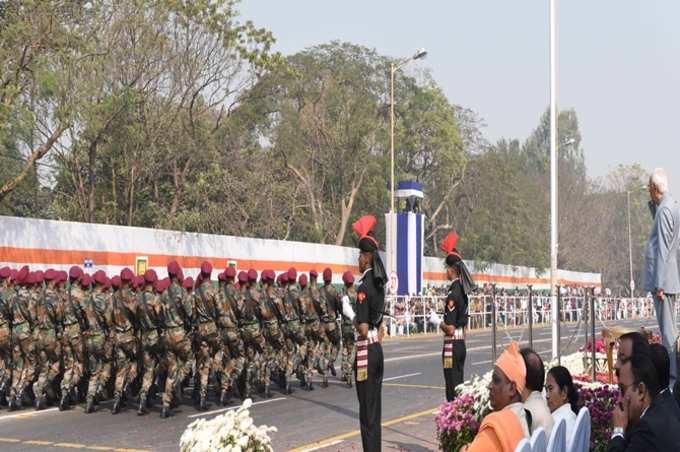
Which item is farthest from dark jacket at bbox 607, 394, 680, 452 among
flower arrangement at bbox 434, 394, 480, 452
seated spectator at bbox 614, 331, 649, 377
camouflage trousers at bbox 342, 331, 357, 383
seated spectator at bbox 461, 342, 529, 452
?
camouflage trousers at bbox 342, 331, 357, 383

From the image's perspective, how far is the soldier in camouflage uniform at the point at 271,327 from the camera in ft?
54.2

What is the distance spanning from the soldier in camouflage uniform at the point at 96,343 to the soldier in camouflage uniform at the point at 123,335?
19 cm

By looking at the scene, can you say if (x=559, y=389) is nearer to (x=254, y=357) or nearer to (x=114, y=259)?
(x=254, y=357)

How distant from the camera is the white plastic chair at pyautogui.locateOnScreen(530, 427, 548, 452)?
4836 millimetres

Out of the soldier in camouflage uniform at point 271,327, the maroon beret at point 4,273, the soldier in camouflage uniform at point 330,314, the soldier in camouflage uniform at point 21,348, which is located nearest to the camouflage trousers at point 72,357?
the soldier in camouflage uniform at point 21,348

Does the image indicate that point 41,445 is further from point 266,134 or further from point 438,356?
point 266,134

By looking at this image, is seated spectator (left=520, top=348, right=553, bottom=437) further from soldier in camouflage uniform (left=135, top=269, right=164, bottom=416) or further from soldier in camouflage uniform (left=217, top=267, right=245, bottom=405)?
soldier in camouflage uniform (left=217, top=267, right=245, bottom=405)

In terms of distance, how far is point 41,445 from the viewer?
12.1 metres

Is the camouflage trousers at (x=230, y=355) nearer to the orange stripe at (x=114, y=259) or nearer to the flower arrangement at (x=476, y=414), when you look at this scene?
the flower arrangement at (x=476, y=414)

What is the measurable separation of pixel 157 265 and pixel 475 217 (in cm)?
3501

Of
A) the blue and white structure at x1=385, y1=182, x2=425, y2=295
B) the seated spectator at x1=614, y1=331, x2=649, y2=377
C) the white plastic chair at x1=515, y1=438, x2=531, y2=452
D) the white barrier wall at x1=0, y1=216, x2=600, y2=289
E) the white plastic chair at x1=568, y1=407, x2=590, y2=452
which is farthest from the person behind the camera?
the blue and white structure at x1=385, y1=182, x2=425, y2=295

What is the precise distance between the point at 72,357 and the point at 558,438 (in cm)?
1148

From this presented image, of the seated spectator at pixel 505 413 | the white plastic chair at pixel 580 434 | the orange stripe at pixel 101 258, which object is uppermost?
the orange stripe at pixel 101 258

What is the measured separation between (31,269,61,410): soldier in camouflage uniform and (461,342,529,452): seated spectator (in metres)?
11.4
